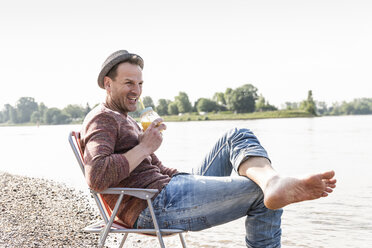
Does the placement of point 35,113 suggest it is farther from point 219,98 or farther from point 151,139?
point 151,139

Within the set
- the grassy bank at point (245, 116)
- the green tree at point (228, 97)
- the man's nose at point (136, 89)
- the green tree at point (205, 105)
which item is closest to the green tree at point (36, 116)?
the grassy bank at point (245, 116)

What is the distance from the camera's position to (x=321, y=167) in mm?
15023

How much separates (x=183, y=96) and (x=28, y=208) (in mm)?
112512

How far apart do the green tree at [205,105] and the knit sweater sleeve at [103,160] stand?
11672cm

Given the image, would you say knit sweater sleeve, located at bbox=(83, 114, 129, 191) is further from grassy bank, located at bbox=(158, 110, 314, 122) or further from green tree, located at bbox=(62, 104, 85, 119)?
green tree, located at bbox=(62, 104, 85, 119)

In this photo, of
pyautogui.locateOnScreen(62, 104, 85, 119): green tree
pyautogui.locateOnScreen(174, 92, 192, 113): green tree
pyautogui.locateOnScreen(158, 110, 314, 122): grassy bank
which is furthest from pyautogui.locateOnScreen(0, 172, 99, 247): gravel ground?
pyautogui.locateOnScreen(62, 104, 85, 119): green tree

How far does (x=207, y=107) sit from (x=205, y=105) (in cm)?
104

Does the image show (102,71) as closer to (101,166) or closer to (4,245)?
(101,166)

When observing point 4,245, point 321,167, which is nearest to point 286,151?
point 321,167

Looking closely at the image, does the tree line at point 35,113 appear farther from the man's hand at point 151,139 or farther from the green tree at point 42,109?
the man's hand at point 151,139

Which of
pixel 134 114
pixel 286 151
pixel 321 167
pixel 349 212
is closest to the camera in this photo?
pixel 134 114

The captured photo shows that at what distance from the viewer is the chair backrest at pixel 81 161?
2.63 m

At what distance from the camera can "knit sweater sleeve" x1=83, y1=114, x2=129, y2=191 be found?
7.57 ft

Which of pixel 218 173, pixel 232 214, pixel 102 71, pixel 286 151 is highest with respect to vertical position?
pixel 102 71
